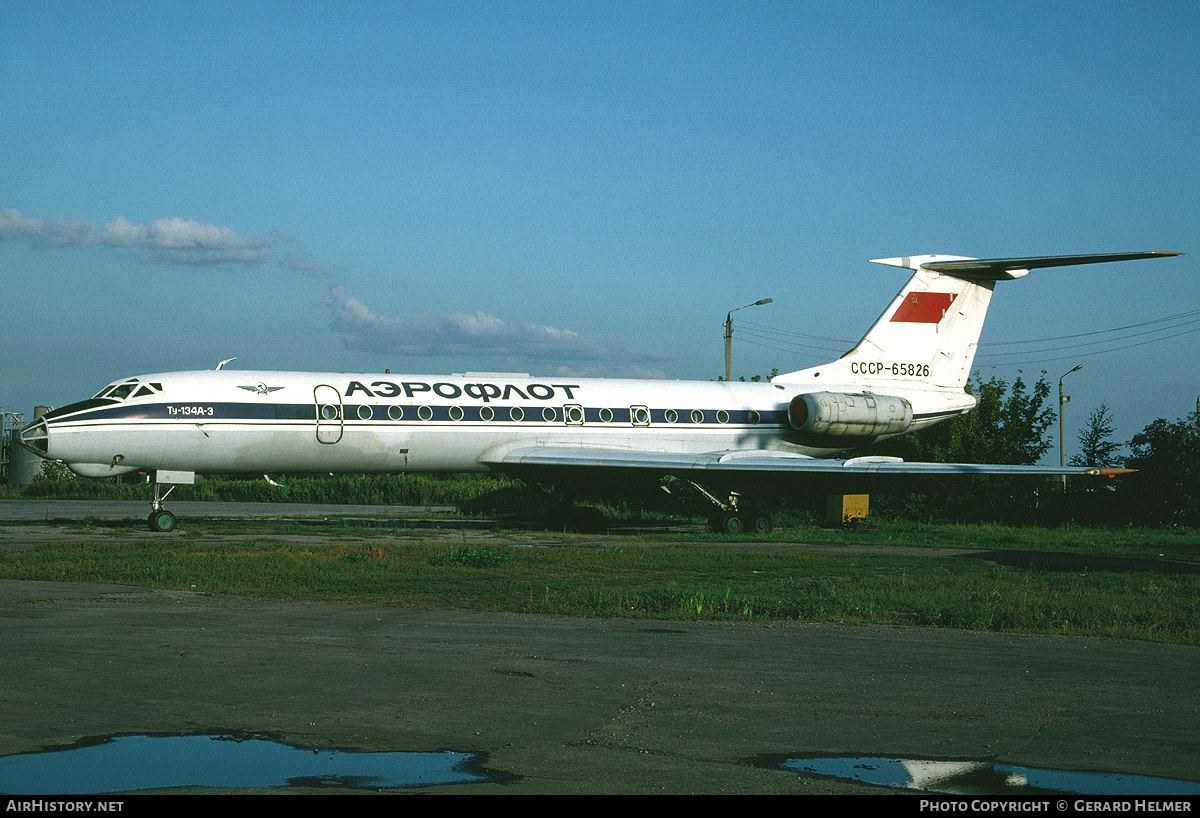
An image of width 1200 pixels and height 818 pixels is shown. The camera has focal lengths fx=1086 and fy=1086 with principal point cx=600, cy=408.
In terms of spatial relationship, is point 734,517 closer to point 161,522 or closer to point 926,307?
point 926,307

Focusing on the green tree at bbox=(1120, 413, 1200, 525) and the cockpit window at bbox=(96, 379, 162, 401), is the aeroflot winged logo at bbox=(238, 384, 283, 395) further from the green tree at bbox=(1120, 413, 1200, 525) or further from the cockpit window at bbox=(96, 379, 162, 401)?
the green tree at bbox=(1120, 413, 1200, 525)

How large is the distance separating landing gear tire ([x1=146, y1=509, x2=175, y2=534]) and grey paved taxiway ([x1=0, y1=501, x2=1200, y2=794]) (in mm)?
11355

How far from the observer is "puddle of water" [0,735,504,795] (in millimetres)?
4820

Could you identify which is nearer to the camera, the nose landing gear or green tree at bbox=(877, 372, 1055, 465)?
the nose landing gear

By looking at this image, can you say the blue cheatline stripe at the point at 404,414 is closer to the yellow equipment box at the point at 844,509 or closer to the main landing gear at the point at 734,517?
the main landing gear at the point at 734,517

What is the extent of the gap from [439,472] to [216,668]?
18285 mm

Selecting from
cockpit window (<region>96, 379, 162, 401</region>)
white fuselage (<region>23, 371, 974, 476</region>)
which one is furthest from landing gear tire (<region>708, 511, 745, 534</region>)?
cockpit window (<region>96, 379, 162, 401</region>)

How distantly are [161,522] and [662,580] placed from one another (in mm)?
11866

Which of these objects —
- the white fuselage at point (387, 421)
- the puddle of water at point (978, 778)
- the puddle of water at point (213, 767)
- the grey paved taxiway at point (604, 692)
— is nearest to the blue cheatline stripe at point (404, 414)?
the white fuselage at point (387, 421)

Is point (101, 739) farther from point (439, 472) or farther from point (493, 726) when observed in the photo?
point (439, 472)

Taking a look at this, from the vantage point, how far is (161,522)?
21438 millimetres

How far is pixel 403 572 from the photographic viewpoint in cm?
1443
